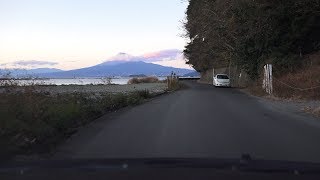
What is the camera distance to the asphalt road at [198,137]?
10523 millimetres

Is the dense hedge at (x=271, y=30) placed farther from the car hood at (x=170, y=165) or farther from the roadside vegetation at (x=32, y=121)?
the car hood at (x=170, y=165)

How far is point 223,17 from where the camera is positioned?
1890 inches

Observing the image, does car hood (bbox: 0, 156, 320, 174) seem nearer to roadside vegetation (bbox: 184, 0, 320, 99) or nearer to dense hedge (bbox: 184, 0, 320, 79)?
roadside vegetation (bbox: 184, 0, 320, 99)

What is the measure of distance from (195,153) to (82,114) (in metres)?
7.75

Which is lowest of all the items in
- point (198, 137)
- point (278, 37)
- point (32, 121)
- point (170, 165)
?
point (198, 137)

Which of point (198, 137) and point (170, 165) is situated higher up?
point (170, 165)

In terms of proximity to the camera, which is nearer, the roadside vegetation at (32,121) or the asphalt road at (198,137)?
the asphalt road at (198,137)

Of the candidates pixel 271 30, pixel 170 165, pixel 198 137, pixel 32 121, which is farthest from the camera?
pixel 271 30

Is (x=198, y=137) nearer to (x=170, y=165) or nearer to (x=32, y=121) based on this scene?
(x=32, y=121)

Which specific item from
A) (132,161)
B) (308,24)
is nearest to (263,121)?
(132,161)

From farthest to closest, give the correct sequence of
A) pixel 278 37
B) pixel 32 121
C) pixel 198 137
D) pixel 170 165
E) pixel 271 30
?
1. pixel 278 37
2. pixel 271 30
3. pixel 32 121
4. pixel 198 137
5. pixel 170 165

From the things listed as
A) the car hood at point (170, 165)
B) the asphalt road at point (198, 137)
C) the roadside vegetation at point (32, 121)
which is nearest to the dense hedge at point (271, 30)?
the asphalt road at point (198, 137)

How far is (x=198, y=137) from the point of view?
12.9 metres

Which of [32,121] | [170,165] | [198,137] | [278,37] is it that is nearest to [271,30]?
[278,37]
